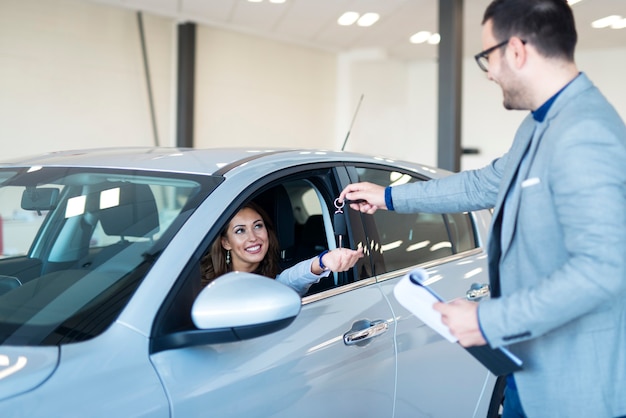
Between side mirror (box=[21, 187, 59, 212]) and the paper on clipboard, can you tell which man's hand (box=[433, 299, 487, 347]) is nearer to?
the paper on clipboard

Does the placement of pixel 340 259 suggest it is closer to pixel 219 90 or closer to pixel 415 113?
pixel 219 90

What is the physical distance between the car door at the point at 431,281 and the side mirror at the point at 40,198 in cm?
100

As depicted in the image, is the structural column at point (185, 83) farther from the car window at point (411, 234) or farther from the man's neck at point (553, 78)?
the man's neck at point (553, 78)

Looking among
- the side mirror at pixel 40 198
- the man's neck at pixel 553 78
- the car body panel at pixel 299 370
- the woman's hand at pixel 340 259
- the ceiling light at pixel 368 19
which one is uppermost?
the ceiling light at pixel 368 19

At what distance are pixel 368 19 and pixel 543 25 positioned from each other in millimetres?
8276

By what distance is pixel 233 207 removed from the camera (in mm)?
1672

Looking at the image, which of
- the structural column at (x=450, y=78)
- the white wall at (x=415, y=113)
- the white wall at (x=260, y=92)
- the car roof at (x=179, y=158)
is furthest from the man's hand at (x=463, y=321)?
the white wall at (x=415, y=113)

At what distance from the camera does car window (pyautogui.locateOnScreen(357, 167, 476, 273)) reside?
2.29 meters

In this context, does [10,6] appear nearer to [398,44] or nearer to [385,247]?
[398,44]

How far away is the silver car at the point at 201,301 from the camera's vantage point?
4.31ft

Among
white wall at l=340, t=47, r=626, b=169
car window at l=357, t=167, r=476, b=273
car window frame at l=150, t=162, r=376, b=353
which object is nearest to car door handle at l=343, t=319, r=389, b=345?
car window frame at l=150, t=162, r=376, b=353

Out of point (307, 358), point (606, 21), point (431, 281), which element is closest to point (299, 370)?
point (307, 358)

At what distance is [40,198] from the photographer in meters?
1.98

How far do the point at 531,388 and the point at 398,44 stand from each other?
33.1ft
